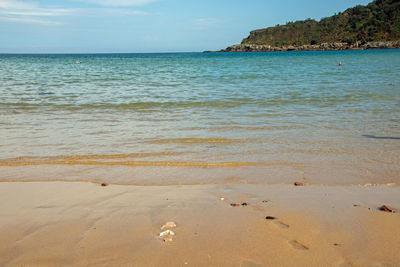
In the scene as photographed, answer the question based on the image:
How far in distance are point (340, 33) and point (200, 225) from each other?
436 ft

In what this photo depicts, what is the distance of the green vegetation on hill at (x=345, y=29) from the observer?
104 metres

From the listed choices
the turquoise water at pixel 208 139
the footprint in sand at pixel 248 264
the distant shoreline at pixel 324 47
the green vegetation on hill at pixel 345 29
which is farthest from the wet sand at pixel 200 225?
the green vegetation on hill at pixel 345 29

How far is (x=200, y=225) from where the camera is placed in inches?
124

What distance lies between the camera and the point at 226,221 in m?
3.21

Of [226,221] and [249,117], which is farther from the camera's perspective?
[249,117]

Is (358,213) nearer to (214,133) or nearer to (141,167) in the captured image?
(141,167)

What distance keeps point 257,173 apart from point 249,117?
418 centimetres

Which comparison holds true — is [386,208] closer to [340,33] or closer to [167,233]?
[167,233]

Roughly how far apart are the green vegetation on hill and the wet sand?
11273 centimetres

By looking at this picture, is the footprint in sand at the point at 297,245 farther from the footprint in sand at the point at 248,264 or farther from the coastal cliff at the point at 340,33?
the coastal cliff at the point at 340,33

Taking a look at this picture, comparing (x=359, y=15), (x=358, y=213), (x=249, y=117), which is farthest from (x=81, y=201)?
(x=359, y=15)

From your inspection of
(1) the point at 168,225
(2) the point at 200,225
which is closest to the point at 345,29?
(2) the point at 200,225

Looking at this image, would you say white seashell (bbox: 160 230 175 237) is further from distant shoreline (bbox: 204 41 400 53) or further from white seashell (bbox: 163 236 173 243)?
distant shoreline (bbox: 204 41 400 53)

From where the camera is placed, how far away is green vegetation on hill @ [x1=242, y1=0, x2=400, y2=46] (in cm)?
10431
